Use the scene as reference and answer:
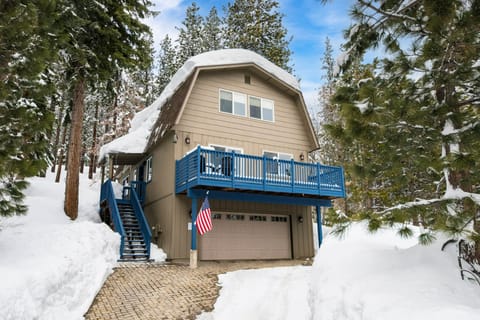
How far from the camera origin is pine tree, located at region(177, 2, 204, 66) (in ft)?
101

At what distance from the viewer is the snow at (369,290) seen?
159 inches

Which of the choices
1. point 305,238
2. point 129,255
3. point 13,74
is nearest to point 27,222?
point 129,255

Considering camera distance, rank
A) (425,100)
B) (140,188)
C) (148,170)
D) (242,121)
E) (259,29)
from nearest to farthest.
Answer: (425,100) → (242,121) → (148,170) → (140,188) → (259,29)

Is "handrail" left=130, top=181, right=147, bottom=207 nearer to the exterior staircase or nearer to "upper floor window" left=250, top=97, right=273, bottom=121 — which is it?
the exterior staircase

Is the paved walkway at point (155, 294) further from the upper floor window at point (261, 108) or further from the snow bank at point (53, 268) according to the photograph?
the upper floor window at point (261, 108)

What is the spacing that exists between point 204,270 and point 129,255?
306 centimetres

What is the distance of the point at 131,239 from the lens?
1344 cm

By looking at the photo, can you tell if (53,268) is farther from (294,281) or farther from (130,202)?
(130,202)

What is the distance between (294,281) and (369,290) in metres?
4.35

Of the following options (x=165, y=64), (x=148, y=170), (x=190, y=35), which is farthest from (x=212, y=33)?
(x=148, y=170)

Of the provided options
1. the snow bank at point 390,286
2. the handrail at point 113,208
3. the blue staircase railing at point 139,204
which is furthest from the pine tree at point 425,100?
the blue staircase railing at point 139,204

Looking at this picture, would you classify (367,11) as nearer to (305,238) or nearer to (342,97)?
(342,97)

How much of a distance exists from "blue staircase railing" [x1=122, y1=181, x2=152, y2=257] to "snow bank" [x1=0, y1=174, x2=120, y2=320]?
1259 mm

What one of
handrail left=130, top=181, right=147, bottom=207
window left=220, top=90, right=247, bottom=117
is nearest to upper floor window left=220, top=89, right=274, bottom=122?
window left=220, top=90, right=247, bottom=117
